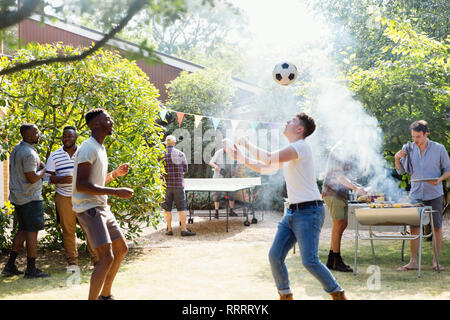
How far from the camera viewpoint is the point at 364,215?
6.14 m

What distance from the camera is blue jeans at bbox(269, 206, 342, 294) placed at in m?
3.99

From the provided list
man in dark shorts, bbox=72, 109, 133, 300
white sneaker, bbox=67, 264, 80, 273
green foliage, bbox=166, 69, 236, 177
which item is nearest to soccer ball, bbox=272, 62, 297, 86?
white sneaker, bbox=67, 264, 80, 273

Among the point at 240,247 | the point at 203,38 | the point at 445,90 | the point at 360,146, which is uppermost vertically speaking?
the point at 203,38

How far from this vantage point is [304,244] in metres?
3.99

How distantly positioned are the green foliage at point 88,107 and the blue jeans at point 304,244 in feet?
12.5

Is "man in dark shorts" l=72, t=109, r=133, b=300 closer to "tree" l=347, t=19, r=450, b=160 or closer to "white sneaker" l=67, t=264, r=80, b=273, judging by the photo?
"white sneaker" l=67, t=264, r=80, b=273

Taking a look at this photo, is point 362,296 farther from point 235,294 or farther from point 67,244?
point 67,244

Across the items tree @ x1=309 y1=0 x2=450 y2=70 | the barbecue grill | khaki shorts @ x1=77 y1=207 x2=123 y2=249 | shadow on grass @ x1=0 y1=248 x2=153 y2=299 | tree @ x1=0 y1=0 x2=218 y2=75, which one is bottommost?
shadow on grass @ x1=0 y1=248 x2=153 y2=299

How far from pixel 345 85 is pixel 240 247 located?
10.5 ft

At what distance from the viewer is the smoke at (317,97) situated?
26.4 feet

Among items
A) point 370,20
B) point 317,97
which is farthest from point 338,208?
point 370,20

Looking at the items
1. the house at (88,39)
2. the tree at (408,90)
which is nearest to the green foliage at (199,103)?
the house at (88,39)

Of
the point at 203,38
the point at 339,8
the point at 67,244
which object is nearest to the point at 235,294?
the point at 67,244
